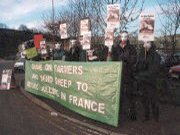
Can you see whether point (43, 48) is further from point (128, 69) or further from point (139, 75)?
point (139, 75)

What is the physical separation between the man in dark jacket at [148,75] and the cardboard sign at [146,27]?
189 mm

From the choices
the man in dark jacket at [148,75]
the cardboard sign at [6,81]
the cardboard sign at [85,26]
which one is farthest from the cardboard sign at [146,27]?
the cardboard sign at [6,81]

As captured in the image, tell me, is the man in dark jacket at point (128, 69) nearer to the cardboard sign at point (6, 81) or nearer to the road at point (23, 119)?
the road at point (23, 119)

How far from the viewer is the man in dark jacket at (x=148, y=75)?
12805 mm

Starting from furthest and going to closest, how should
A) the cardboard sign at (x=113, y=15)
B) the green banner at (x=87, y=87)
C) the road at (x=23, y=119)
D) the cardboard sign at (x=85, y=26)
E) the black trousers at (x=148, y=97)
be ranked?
the cardboard sign at (x=85, y=26) < the cardboard sign at (x=113, y=15) < the black trousers at (x=148, y=97) < the green banner at (x=87, y=87) < the road at (x=23, y=119)

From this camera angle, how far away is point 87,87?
14.0 m

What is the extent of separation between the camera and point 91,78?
1369 centimetres

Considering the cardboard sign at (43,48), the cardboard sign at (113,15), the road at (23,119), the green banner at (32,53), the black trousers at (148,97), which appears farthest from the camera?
the cardboard sign at (43,48)

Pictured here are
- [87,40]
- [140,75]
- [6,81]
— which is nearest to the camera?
[140,75]

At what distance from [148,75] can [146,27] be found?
1180 mm

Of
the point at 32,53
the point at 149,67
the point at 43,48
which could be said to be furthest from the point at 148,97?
the point at 43,48

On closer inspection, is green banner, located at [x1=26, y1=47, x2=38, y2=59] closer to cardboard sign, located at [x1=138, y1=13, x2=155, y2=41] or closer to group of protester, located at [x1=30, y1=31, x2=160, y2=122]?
group of protester, located at [x1=30, y1=31, x2=160, y2=122]

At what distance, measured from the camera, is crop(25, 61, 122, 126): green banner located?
12.5 m

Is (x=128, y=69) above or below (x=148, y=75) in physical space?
above
